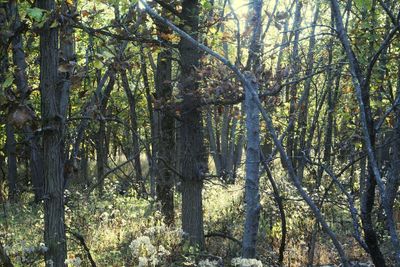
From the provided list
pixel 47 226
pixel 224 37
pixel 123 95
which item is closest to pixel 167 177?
pixel 224 37

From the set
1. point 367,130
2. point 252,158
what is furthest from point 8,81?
point 252,158

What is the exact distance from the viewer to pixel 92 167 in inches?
1168

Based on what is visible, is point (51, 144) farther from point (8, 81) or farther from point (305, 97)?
point (305, 97)

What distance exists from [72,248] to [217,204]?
522 centimetres

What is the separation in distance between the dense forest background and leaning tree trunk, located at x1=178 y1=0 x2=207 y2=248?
0.07 ft

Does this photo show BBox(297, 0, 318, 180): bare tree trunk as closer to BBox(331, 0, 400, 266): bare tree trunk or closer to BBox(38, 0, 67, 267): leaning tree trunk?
BBox(331, 0, 400, 266): bare tree trunk

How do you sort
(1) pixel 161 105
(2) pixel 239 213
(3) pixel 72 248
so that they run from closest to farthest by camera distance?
(1) pixel 161 105, (3) pixel 72 248, (2) pixel 239 213

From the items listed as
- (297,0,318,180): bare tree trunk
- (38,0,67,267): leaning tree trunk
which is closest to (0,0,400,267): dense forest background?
(38,0,67,267): leaning tree trunk

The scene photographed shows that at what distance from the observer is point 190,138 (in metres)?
6.85

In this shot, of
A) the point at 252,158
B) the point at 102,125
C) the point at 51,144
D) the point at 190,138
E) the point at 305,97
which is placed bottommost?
the point at 252,158

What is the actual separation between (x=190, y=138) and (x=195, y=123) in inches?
9.3

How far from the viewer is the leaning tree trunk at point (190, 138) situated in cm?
670

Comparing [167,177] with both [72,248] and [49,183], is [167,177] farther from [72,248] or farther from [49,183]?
[49,183]

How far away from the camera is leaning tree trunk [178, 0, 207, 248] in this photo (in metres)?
6.70
